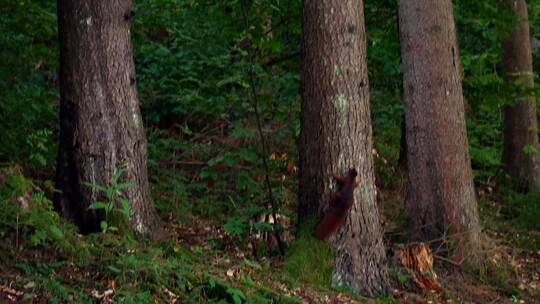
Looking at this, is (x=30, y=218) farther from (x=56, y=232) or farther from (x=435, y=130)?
(x=435, y=130)

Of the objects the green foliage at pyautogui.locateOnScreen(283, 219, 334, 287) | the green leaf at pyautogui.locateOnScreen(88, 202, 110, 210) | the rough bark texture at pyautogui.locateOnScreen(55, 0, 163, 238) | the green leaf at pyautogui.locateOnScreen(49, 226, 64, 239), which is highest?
the rough bark texture at pyautogui.locateOnScreen(55, 0, 163, 238)

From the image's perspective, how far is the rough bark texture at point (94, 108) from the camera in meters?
7.83

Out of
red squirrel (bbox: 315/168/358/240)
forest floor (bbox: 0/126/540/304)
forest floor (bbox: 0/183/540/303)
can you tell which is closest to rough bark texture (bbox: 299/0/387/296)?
red squirrel (bbox: 315/168/358/240)

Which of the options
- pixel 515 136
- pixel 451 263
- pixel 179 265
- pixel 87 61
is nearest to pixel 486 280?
pixel 451 263

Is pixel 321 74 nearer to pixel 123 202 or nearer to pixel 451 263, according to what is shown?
pixel 123 202

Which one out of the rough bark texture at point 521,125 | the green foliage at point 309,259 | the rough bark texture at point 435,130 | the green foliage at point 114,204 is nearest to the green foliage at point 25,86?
the green foliage at point 114,204

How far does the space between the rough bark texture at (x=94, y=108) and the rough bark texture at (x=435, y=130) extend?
407 centimetres

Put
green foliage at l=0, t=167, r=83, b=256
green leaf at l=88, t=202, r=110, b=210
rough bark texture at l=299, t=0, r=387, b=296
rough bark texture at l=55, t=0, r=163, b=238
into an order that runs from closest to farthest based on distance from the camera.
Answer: green foliage at l=0, t=167, r=83, b=256, green leaf at l=88, t=202, r=110, b=210, rough bark texture at l=55, t=0, r=163, b=238, rough bark texture at l=299, t=0, r=387, b=296

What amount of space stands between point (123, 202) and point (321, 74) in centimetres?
232

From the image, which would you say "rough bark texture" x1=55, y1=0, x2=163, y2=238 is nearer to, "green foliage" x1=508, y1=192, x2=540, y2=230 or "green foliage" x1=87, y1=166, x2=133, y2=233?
"green foliage" x1=87, y1=166, x2=133, y2=233

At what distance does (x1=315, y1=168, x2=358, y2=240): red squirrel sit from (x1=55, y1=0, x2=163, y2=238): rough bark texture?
5.87 feet

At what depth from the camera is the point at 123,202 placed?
7641 mm

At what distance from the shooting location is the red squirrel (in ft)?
26.9

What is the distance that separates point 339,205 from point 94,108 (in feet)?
8.24
